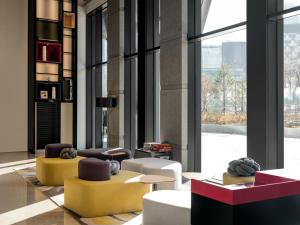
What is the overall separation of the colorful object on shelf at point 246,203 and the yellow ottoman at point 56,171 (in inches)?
147

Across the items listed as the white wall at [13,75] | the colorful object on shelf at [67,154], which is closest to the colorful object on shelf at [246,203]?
the colorful object on shelf at [67,154]

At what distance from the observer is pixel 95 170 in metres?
4.82

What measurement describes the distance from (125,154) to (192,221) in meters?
4.46

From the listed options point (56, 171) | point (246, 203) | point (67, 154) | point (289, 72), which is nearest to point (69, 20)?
point (67, 154)

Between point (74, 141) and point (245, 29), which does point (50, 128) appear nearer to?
point (74, 141)

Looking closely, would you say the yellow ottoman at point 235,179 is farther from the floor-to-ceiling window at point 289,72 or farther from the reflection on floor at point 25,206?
the reflection on floor at point 25,206

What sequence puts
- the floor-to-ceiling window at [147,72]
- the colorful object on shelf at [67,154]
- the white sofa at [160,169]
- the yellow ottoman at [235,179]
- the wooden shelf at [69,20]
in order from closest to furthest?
the yellow ottoman at [235,179], the white sofa at [160,169], the colorful object on shelf at [67,154], the floor-to-ceiling window at [147,72], the wooden shelf at [69,20]

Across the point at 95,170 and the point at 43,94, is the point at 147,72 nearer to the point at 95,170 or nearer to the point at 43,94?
the point at 43,94

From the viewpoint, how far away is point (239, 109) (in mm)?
6516

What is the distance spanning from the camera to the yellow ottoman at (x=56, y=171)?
6504 millimetres

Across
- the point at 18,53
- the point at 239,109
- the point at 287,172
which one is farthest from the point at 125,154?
the point at 18,53

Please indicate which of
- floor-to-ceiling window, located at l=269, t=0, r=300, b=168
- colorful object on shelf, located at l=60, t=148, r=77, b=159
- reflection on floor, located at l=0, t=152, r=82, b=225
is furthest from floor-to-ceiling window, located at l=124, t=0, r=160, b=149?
floor-to-ceiling window, located at l=269, t=0, r=300, b=168

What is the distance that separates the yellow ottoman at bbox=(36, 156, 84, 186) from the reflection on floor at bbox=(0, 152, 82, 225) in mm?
276

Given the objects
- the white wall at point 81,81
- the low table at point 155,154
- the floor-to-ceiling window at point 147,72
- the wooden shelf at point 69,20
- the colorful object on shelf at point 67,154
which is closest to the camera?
the colorful object on shelf at point 67,154
